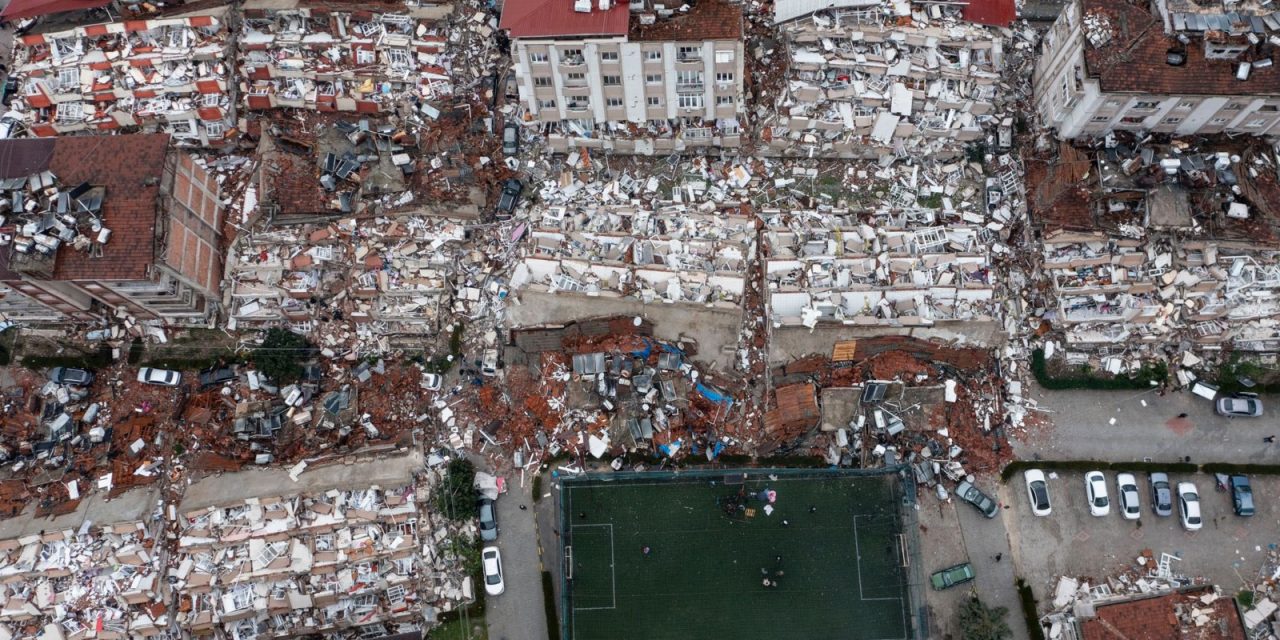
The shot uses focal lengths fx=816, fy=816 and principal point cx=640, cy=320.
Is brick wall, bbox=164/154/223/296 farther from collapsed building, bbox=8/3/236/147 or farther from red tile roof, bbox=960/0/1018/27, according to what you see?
red tile roof, bbox=960/0/1018/27

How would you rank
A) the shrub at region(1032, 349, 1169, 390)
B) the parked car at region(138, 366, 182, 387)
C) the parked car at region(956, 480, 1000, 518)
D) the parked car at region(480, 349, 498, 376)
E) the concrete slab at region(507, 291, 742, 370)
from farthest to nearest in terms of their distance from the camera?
the parked car at region(138, 366, 182, 387) < the parked car at region(480, 349, 498, 376) < the concrete slab at region(507, 291, 742, 370) < the shrub at region(1032, 349, 1169, 390) < the parked car at region(956, 480, 1000, 518)

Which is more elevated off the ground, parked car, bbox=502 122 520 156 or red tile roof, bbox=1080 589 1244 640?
parked car, bbox=502 122 520 156

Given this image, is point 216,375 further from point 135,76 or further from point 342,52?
point 342,52

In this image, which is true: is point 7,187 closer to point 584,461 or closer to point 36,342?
point 36,342

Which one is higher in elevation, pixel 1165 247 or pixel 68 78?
pixel 68 78

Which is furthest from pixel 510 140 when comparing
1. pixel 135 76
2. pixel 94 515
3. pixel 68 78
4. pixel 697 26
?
pixel 94 515

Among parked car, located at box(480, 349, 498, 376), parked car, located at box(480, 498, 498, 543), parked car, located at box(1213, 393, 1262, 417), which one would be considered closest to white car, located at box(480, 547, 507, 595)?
parked car, located at box(480, 498, 498, 543)
